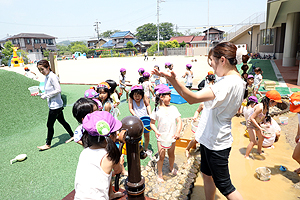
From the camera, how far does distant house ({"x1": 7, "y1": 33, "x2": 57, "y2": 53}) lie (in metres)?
53.8

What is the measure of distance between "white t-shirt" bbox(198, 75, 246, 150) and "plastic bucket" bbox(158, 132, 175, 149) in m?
1.03

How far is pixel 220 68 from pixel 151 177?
2.25 meters

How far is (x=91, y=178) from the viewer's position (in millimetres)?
1739

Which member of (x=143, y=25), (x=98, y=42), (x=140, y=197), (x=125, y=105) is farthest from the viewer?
(x=143, y=25)

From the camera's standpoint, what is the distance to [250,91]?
6.65 metres

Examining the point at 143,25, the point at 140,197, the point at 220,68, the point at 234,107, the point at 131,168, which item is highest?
the point at 143,25

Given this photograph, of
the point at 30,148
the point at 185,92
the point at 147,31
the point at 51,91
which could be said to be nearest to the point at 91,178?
the point at 185,92

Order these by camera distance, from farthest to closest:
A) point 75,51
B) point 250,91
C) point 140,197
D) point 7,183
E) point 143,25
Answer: point 143,25 → point 75,51 → point 250,91 → point 7,183 → point 140,197

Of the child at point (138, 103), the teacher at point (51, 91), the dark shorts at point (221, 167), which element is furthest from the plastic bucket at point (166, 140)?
the teacher at point (51, 91)

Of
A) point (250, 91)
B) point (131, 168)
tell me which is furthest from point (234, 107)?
point (250, 91)

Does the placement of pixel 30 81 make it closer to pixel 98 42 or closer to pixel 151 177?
pixel 151 177

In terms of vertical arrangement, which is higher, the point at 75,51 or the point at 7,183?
the point at 75,51

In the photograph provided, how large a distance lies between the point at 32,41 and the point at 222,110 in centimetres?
6528

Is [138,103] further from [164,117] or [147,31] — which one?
[147,31]
